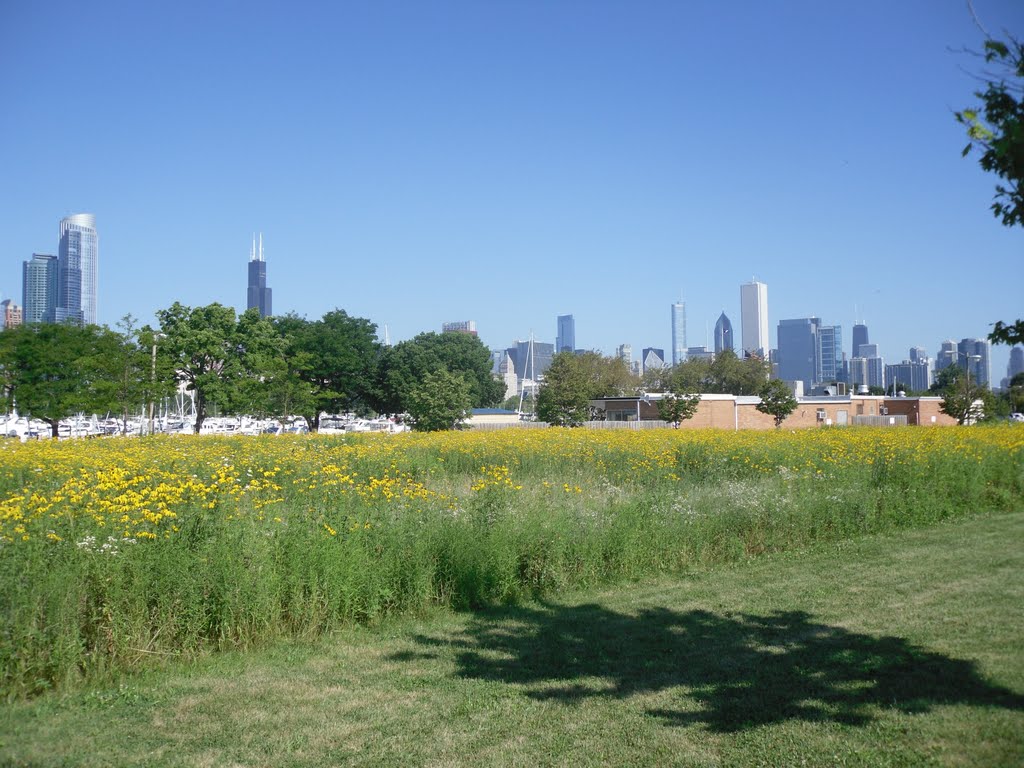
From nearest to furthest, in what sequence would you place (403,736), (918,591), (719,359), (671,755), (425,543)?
(671,755) < (403,736) < (425,543) < (918,591) < (719,359)

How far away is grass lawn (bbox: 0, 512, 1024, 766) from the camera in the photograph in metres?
4.57

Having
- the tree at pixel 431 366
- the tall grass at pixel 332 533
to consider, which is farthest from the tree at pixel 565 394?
the tall grass at pixel 332 533

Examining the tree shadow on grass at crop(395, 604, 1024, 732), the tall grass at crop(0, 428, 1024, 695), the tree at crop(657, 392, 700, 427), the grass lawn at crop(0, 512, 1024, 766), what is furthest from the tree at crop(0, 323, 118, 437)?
the tree shadow on grass at crop(395, 604, 1024, 732)

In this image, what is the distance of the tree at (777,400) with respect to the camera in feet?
157

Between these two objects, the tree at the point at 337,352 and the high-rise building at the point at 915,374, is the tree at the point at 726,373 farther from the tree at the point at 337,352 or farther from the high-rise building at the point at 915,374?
the high-rise building at the point at 915,374

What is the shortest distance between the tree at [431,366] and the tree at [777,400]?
2044 centimetres

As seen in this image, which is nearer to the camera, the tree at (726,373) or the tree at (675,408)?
the tree at (675,408)

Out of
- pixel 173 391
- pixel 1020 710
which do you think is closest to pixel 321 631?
pixel 1020 710

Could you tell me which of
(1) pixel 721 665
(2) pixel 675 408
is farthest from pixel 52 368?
(1) pixel 721 665

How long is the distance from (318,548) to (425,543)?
124 centimetres

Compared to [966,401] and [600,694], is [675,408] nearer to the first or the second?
[966,401]

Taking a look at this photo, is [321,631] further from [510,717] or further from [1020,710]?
[1020,710]

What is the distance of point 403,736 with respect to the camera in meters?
4.87

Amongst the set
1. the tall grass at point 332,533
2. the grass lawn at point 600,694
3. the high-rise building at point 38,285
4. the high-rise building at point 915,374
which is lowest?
the grass lawn at point 600,694
